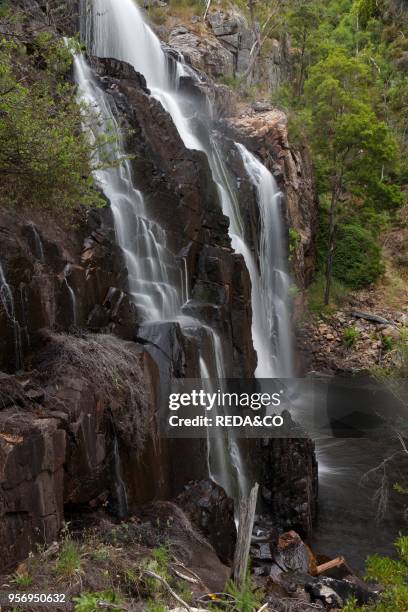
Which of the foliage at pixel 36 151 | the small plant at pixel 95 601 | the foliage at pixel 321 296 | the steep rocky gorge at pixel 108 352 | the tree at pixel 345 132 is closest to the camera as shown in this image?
the small plant at pixel 95 601

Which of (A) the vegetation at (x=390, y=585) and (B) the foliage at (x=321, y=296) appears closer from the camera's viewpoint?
(A) the vegetation at (x=390, y=585)

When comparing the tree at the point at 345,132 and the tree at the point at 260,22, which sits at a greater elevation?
the tree at the point at 260,22

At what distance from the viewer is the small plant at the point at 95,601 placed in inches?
190

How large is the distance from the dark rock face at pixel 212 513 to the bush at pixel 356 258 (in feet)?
66.1

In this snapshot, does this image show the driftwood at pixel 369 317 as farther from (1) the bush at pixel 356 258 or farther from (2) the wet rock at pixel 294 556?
(2) the wet rock at pixel 294 556

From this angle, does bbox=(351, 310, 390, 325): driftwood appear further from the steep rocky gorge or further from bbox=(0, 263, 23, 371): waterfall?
bbox=(0, 263, 23, 371): waterfall

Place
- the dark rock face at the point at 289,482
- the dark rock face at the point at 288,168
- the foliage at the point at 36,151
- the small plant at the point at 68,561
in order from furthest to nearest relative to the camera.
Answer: the dark rock face at the point at 288,168, the dark rock face at the point at 289,482, the foliage at the point at 36,151, the small plant at the point at 68,561

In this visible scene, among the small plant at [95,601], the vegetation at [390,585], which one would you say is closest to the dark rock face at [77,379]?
the small plant at [95,601]

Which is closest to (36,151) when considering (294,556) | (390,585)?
(390,585)

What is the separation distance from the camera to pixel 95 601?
4863 millimetres

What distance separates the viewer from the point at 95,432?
298 inches

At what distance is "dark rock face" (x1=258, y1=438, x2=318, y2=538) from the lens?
11950mm

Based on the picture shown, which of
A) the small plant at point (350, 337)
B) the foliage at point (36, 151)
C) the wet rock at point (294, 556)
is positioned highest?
the foliage at point (36, 151)

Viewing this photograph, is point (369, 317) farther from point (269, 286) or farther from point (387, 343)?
point (269, 286)
